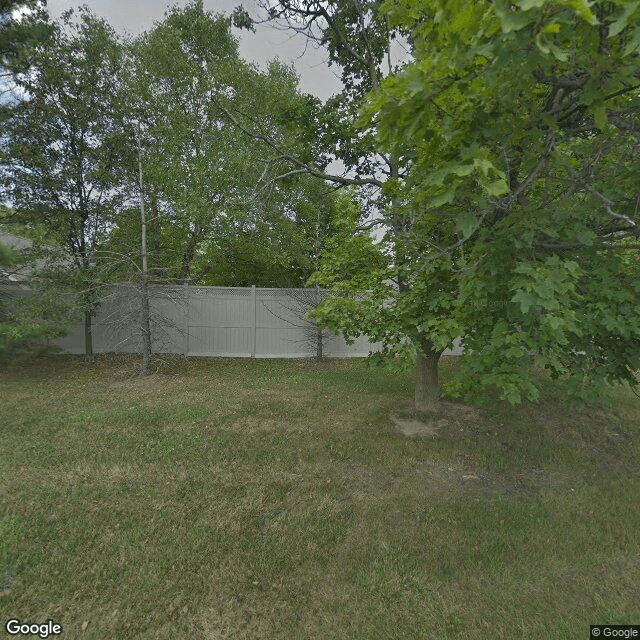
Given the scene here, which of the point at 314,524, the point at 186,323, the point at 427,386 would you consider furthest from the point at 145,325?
the point at 314,524

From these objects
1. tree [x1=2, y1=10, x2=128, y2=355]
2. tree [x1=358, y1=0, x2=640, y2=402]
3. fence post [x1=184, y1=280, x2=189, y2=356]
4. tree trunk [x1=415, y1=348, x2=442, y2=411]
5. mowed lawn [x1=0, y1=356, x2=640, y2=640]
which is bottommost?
mowed lawn [x1=0, y1=356, x2=640, y2=640]

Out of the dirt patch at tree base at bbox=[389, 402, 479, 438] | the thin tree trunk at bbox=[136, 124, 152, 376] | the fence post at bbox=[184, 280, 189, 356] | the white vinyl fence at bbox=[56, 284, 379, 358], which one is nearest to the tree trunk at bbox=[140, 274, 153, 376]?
the thin tree trunk at bbox=[136, 124, 152, 376]

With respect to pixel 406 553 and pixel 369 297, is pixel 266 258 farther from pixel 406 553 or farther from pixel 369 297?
pixel 406 553

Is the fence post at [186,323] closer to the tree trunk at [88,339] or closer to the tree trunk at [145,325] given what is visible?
the tree trunk at [145,325]

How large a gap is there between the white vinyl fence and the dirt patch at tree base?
4.23 m

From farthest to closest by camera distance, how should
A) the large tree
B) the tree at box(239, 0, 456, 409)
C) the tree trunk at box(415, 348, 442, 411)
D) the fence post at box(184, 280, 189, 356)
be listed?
1. the fence post at box(184, 280, 189, 356)
2. the large tree
3. the tree trunk at box(415, 348, 442, 411)
4. the tree at box(239, 0, 456, 409)

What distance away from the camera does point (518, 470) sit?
4.13 m

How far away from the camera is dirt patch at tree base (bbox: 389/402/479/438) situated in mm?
5105

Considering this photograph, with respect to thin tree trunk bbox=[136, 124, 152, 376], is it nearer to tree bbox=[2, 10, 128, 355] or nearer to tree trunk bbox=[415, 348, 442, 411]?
tree bbox=[2, 10, 128, 355]

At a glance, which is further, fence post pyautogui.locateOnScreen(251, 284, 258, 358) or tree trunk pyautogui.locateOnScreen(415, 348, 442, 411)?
fence post pyautogui.locateOnScreen(251, 284, 258, 358)

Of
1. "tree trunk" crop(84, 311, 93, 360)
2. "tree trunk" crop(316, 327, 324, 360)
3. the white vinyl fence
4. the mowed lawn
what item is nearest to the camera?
the mowed lawn

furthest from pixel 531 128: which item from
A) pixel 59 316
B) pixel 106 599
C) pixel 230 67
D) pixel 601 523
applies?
pixel 230 67

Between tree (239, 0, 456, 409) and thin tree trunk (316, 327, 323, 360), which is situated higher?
tree (239, 0, 456, 409)

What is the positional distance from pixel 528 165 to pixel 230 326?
8.49m
